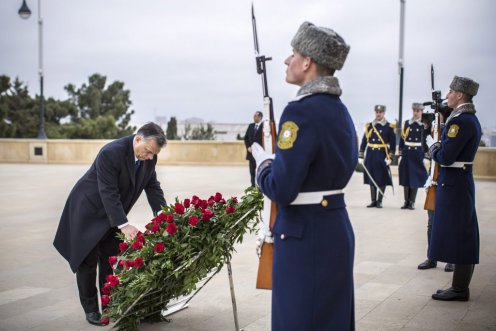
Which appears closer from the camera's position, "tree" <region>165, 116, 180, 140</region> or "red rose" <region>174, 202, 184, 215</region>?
"red rose" <region>174, 202, 184, 215</region>

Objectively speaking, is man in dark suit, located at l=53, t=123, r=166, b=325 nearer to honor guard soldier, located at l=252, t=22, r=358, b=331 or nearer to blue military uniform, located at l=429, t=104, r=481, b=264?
honor guard soldier, located at l=252, t=22, r=358, b=331

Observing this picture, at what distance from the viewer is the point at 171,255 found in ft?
14.6

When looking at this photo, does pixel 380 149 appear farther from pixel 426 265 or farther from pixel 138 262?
pixel 138 262

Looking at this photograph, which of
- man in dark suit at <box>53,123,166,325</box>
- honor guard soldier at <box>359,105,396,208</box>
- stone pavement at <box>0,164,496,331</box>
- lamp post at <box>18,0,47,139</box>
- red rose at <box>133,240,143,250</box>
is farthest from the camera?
lamp post at <box>18,0,47,139</box>

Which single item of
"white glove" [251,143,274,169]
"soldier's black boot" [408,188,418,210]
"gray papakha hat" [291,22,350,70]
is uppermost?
"gray papakha hat" [291,22,350,70]

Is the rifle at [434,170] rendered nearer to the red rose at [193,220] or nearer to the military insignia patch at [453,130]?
the military insignia patch at [453,130]

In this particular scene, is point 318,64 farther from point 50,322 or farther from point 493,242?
point 493,242

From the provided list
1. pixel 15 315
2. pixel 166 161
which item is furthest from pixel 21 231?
pixel 166 161

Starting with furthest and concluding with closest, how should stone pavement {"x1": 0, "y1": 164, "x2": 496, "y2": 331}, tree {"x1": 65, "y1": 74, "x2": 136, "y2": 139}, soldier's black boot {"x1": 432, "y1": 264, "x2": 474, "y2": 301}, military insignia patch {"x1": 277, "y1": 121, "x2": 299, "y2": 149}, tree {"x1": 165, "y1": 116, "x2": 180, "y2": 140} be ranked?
1. tree {"x1": 65, "y1": 74, "x2": 136, "y2": 139}
2. tree {"x1": 165, "y1": 116, "x2": 180, "y2": 140}
3. soldier's black boot {"x1": 432, "y1": 264, "x2": 474, "y2": 301}
4. stone pavement {"x1": 0, "y1": 164, "x2": 496, "y2": 331}
5. military insignia patch {"x1": 277, "y1": 121, "x2": 299, "y2": 149}

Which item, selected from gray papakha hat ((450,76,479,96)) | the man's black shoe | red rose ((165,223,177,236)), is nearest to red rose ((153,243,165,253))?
→ red rose ((165,223,177,236))

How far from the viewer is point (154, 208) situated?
18.3 ft

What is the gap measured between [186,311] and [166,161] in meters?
20.4

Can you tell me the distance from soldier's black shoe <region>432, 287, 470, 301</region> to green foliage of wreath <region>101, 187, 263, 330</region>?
2285mm

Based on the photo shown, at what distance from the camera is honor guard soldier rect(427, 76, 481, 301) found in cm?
580
